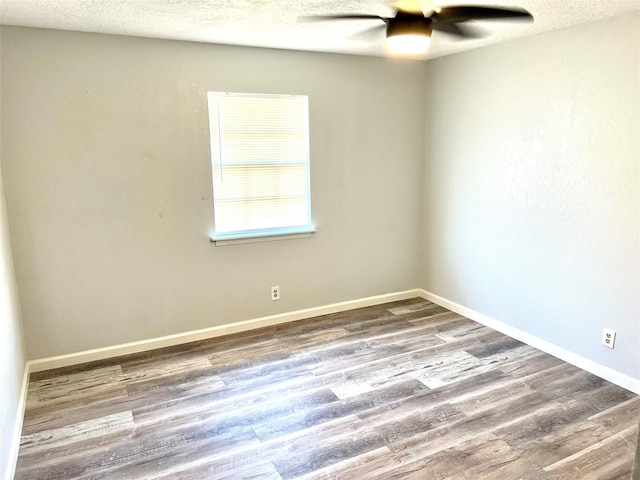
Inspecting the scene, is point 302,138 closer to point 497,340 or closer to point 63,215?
point 63,215

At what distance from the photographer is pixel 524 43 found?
3254mm

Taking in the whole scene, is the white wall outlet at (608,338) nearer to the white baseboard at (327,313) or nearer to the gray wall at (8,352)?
the white baseboard at (327,313)

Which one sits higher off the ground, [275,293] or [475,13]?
[475,13]

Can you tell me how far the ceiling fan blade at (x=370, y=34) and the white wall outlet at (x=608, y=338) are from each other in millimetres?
2455

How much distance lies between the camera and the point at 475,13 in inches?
98.3

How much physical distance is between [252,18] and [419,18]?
1.00 m

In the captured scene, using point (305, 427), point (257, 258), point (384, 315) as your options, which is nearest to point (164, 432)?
point (305, 427)

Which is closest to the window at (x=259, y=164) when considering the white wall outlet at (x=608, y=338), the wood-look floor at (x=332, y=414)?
the wood-look floor at (x=332, y=414)

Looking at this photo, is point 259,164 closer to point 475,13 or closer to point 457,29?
point 457,29

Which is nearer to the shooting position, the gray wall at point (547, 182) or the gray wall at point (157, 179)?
the gray wall at point (547, 182)

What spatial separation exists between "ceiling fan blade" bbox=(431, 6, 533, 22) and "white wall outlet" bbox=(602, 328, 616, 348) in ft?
6.64

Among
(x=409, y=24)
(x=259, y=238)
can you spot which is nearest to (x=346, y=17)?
(x=409, y=24)

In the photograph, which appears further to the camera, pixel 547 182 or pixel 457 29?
pixel 547 182

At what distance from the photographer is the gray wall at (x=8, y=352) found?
208 cm
